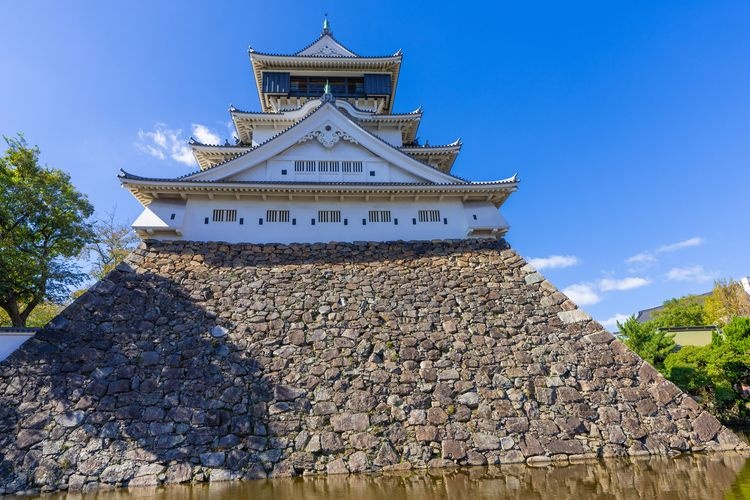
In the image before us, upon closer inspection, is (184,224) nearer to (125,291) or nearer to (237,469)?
(125,291)

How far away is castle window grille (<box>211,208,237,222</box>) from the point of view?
35.8 ft

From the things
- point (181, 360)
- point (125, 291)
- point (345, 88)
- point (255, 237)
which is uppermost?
point (345, 88)

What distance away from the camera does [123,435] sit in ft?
20.9

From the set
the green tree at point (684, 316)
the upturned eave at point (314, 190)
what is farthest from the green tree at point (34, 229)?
the green tree at point (684, 316)

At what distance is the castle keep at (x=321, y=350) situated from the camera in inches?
250

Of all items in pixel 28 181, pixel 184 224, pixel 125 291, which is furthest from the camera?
pixel 28 181

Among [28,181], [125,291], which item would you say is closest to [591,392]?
[125,291]

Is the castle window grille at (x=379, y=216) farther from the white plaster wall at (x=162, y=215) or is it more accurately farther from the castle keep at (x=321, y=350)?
the white plaster wall at (x=162, y=215)

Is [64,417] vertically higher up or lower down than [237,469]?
higher up

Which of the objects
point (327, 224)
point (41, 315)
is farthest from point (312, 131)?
point (41, 315)

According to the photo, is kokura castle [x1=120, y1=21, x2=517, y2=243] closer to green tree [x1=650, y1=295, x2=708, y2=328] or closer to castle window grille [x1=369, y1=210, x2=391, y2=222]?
castle window grille [x1=369, y1=210, x2=391, y2=222]

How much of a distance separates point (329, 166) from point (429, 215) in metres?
3.69

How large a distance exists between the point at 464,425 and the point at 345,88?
48.4 ft

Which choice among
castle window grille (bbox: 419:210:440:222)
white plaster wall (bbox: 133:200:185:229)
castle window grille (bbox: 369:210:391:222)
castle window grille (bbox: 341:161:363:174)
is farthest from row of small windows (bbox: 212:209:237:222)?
castle window grille (bbox: 419:210:440:222)
